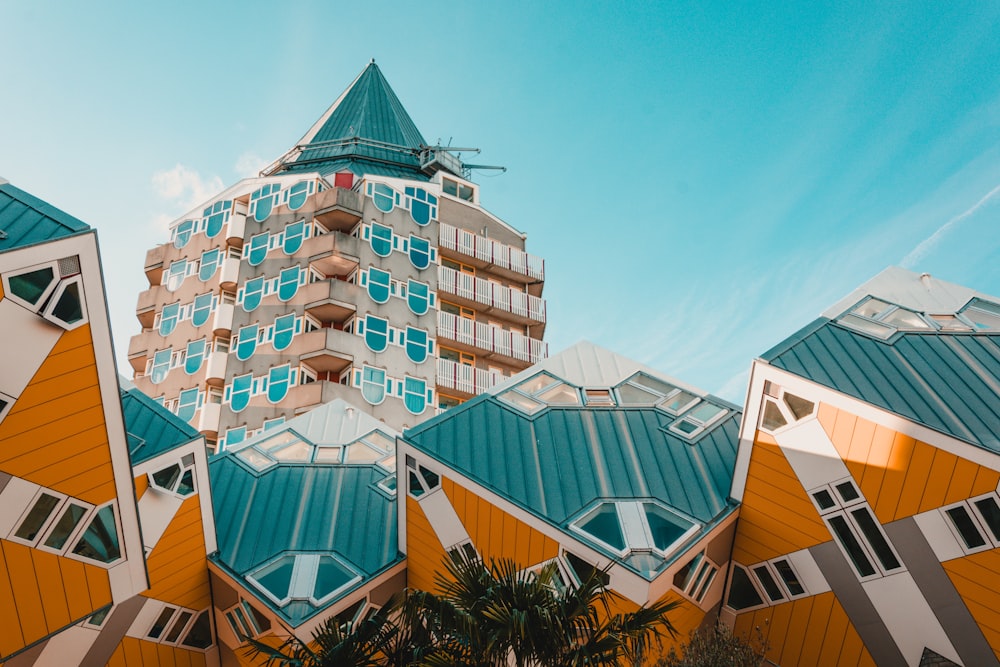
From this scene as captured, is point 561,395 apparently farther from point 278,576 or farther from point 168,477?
point 168,477

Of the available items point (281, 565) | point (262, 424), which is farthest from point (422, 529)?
point (262, 424)

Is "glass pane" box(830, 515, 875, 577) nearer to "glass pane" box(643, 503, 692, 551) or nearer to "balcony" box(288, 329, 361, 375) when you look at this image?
"glass pane" box(643, 503, 692, 551)

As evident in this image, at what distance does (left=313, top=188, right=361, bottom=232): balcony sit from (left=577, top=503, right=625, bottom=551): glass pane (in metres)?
30.0

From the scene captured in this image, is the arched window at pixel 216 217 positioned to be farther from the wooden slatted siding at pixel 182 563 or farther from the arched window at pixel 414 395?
the wooden slatted siding at pixel 182 563

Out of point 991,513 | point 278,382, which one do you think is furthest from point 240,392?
point 991,513

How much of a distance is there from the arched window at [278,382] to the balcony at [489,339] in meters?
8.92

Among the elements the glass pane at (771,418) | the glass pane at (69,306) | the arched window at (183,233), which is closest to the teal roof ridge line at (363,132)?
the arched window at (183,233)

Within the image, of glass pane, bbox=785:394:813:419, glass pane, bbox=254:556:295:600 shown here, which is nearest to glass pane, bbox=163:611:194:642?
glass pane, bbox=254:556:295:600

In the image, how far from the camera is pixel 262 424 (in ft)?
123

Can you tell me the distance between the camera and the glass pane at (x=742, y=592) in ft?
56.0

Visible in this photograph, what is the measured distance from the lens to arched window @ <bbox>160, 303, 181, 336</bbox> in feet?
145

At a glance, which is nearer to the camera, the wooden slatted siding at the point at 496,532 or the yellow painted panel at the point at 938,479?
the yellow painted panel at the point at 938,479

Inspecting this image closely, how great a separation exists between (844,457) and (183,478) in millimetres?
14811

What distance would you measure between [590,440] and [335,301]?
2362 cm
